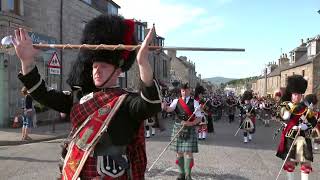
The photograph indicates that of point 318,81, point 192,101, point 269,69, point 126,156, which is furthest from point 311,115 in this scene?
point 269,69

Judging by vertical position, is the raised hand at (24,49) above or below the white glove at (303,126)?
above

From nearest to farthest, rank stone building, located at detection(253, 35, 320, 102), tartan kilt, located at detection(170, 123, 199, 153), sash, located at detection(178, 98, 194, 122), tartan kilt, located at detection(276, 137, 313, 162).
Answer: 1. tartan kilt, located at detection(276, 137, 313, 162)
2. tartan kilt, located at detection(170, 123, 199, 153)
3. sash, located at detection(178, 98, 194, 122)
4. stone building, located at detection(253, 35, 320, 102)

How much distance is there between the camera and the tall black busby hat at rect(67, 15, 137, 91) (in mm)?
3385

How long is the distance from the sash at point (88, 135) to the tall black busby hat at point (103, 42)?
0.34 metres

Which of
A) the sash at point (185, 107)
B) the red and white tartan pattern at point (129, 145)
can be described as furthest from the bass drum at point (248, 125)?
the red and white tartan pattern at point (129, 145)

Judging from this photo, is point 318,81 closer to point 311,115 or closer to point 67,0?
point 67,0

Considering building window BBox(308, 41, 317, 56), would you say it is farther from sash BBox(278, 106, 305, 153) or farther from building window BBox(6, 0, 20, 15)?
sash BBox(278, 106, 305, 153)

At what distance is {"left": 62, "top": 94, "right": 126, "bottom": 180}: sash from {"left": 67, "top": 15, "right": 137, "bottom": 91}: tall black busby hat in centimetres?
34

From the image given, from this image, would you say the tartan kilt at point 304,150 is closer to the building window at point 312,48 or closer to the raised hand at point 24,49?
the raised hand at point 24,49

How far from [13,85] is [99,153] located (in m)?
16.8

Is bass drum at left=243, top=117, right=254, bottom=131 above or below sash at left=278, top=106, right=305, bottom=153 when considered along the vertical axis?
below

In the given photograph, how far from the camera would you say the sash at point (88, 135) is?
3.16 m

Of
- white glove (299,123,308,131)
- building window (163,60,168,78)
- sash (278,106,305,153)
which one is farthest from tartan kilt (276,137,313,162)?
building window (163,60,168,78)

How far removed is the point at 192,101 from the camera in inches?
352
